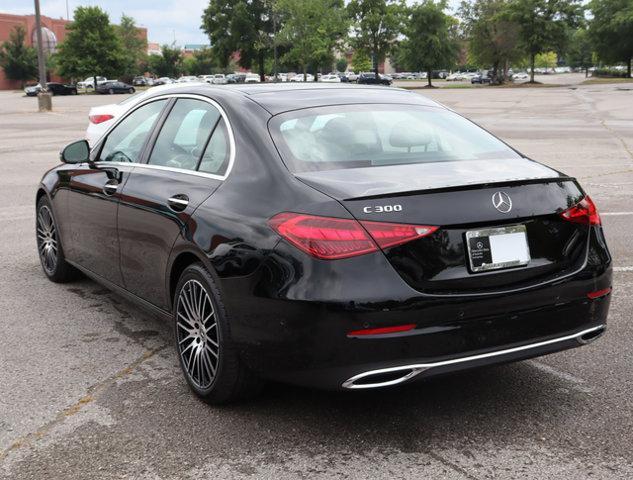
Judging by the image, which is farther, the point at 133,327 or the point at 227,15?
the point at 227,15

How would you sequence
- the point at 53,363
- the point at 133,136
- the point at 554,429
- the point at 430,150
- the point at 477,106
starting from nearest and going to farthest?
the point at 554,429 < the point at 430,150 < the point at 53,363 < the point at 133,136 < the point at 477,106

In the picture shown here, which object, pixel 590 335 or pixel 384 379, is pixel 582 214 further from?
pixel 384 379

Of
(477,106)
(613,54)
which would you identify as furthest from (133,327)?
(613,54)

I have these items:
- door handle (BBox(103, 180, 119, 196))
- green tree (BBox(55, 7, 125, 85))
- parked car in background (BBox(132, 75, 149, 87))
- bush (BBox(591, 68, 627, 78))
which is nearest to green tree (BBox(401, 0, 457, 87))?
bush (BBox(591, 68, 627, 78))

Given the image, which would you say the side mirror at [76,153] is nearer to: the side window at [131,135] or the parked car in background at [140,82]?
the side window at [131,135]

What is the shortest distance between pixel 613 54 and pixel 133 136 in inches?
3446

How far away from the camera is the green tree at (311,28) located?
8188 centimetres

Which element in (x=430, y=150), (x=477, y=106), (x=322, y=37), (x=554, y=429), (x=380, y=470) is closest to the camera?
(x=380, y=470)

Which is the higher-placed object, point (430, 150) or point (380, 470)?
point (430, 150)

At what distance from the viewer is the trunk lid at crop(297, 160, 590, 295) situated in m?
3.29

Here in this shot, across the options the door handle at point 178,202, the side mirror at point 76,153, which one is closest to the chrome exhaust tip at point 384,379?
the door handle at point 178,202

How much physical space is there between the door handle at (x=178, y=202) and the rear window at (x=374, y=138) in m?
0.59

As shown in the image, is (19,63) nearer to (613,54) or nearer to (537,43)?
(537,43)

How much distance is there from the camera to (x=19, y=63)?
3634 inches
